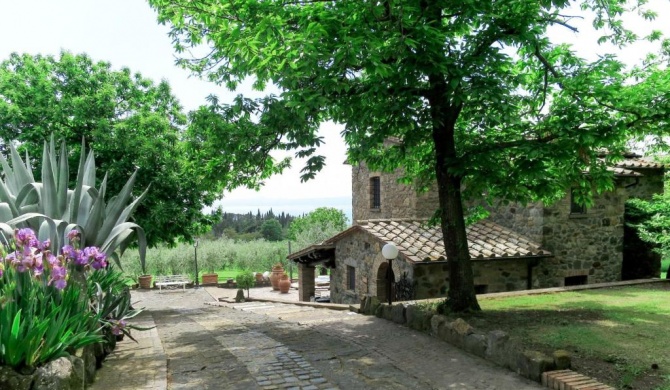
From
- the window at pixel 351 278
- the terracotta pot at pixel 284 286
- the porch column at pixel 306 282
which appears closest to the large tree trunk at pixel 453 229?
the window at pixel 351 278

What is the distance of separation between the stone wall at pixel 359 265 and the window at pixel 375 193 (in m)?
2.89

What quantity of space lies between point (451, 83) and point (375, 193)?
1322 cm

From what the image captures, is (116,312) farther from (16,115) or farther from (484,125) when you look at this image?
(16,115)

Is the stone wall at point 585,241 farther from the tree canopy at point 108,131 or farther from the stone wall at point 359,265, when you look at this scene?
the tree canopy at point 108,131

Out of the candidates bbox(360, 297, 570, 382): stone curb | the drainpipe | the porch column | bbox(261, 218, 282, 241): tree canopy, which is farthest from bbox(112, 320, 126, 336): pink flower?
bbox(261, 218, 282, 241): tree canopy

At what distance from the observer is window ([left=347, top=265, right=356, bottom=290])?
16.5 m

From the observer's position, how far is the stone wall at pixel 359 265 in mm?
14242

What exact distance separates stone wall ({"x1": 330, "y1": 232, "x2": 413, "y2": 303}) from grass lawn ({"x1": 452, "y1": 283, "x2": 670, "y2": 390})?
4230mm

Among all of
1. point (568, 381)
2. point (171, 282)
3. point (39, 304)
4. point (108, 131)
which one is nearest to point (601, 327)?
point (568, 381)

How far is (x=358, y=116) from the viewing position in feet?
25.3

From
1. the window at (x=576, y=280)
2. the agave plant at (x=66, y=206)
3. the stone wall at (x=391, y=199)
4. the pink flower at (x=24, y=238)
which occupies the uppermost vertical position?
the stone wall at (x=391, y=199)

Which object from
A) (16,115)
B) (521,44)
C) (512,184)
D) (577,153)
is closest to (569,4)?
(521,44)

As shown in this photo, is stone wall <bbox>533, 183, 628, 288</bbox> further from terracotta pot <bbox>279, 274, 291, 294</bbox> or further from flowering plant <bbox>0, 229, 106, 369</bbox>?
terracotta pot <bbox>279, 274, 291, 294</bbox>

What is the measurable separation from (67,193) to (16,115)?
28.1 feet
